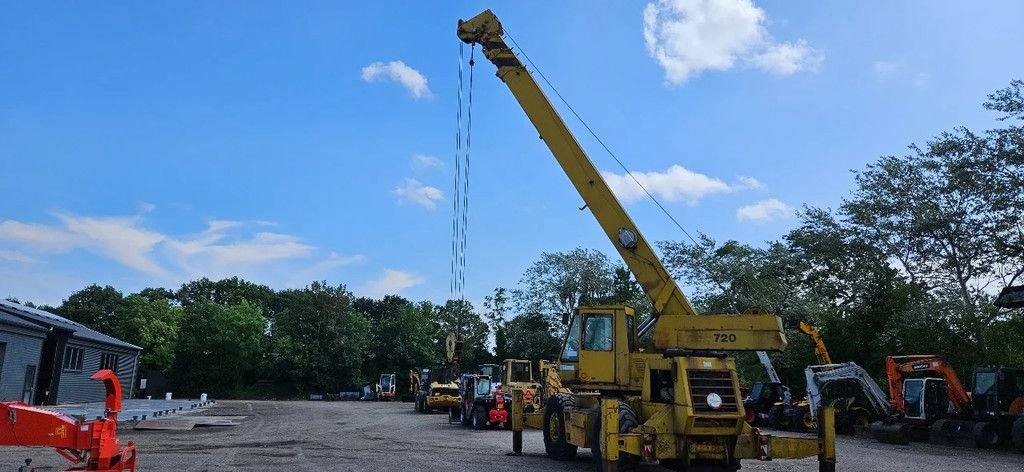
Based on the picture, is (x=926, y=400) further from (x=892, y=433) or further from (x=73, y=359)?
(x=73, y=359)

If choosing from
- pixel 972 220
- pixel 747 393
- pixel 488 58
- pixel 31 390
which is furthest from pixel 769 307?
pixel 31 390

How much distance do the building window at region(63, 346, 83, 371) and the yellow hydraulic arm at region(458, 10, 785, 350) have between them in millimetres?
25168

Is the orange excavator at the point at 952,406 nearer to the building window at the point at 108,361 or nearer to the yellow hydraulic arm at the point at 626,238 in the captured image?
the yellow hydraulic arm at the point at 626,238

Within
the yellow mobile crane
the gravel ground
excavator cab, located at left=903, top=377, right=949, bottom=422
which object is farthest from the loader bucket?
the yellow mobile crane

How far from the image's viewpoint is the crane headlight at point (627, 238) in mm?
12898

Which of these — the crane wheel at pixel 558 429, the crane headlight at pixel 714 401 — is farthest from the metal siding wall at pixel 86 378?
the crane headlight at pixel 714 401

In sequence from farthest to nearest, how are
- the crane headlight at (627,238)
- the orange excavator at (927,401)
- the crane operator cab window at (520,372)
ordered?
the crane operator cab window at (520,372)
the orange excavator at (927,401)
the crane headlight at (627,238)

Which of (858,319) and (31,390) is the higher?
(858,319)

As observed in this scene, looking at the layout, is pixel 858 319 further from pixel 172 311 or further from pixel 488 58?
pixel 172 311

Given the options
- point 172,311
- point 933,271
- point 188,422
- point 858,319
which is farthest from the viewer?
point 172,311

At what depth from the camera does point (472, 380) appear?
2548cm

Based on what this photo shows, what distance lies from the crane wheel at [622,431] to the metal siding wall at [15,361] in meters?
22.6

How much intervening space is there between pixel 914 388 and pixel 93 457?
77.2 feet

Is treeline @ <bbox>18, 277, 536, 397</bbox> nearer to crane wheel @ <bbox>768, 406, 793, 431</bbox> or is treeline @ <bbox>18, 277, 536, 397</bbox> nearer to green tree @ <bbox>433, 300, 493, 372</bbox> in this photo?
green tree @ <bbox>433, 300, 493, 372</bbox>
